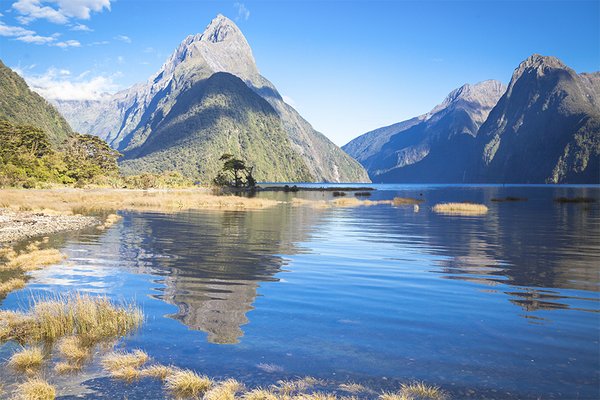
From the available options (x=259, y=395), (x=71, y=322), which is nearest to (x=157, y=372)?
(x=259, y=395)

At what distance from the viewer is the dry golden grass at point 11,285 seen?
61.6 ft

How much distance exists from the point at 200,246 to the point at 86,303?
19.7m

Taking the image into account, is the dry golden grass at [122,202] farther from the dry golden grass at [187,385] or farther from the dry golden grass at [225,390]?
the dry golden grass at [225,390]

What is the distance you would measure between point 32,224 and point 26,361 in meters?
36.6

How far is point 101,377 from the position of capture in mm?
10758

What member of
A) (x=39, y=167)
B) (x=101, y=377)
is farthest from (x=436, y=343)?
(x=39, y=167)

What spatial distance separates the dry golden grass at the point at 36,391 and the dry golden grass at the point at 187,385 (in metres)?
2.38

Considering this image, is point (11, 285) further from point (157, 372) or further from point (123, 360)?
point (157, 372)

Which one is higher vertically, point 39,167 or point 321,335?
point 39,167

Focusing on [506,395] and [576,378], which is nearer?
[506,395]

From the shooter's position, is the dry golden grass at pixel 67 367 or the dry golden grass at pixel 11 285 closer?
the dry golden grass at pixel 67 367

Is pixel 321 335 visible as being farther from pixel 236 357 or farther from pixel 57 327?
pixel 57 327

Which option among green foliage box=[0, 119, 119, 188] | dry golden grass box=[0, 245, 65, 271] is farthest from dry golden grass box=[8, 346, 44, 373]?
green foliage box=[0, 119, 119, 188]

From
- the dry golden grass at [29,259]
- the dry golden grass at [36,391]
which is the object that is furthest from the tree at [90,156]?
the dry golden grass at [36,391]
